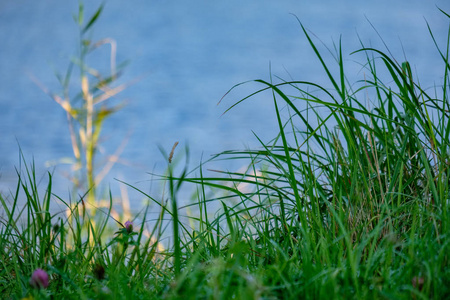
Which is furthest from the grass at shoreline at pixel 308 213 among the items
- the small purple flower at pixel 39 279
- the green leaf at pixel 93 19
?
the green leaf at pixel 93 19

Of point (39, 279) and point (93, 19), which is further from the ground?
point (93, 19)

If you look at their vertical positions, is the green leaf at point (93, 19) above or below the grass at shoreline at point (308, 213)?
above

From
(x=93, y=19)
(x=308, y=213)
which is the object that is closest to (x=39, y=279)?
(x=308, y=213)

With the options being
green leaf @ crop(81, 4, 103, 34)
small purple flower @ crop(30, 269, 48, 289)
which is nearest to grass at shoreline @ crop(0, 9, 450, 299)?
small purple flower @ crop(30, 269, 48, 289)

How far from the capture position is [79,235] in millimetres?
1697

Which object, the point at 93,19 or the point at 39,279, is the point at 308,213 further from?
the point at 93,19

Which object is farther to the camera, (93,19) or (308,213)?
(93,19)

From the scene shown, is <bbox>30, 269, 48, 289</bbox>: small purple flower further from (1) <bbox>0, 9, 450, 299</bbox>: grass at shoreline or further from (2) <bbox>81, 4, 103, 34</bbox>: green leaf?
(2) <bbox>81, 4, 103, 34</bbox>: green leaf

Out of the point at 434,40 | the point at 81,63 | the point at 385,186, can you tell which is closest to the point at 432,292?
the point at 385,186

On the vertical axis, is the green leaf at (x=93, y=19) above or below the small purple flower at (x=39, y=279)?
above

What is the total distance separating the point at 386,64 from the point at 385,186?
427mm

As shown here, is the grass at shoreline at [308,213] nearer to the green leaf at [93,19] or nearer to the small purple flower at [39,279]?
the small purple flower at [39,279]

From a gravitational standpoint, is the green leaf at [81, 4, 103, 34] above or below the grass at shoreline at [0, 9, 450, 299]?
above

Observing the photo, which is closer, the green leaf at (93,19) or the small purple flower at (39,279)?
the small purple flower at (39,279)
